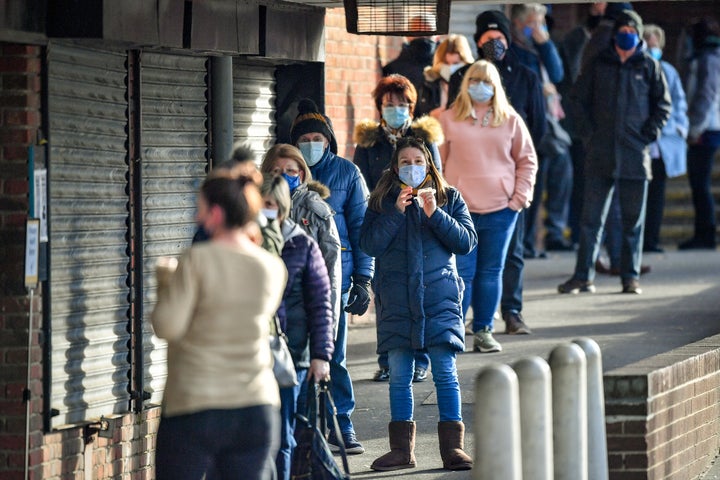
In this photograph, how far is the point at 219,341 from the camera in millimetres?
6336

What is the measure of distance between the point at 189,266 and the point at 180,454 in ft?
2.29

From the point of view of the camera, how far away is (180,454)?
21.1 ft

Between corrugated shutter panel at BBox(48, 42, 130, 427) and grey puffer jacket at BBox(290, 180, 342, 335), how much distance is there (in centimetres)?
84

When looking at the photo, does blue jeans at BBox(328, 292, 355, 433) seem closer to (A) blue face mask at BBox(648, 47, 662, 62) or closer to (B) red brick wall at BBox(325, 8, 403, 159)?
(B) red brick wall at BBox(325, 8, 403, 159)

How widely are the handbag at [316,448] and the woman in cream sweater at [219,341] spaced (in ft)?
3.30

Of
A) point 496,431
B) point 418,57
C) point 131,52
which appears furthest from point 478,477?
point 418,57

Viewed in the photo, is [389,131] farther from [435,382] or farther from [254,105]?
[435,382]

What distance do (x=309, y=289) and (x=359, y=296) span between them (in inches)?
80.6

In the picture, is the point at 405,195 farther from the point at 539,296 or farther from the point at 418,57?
the point at 539,296

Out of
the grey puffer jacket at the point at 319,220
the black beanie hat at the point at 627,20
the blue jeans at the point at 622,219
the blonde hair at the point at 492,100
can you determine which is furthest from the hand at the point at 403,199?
the blue jeans at the point at 622,219

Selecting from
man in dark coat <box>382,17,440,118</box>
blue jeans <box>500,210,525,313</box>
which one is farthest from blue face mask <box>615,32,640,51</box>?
blue jeans <box>500,210,525,313</box>

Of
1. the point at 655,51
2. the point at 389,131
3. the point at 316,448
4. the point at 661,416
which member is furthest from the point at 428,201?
the point at 655,51

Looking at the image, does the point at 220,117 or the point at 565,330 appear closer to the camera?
the point at 220,117

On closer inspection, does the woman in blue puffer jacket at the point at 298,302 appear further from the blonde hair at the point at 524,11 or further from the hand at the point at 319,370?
the blonde hair at the point at 524,11
